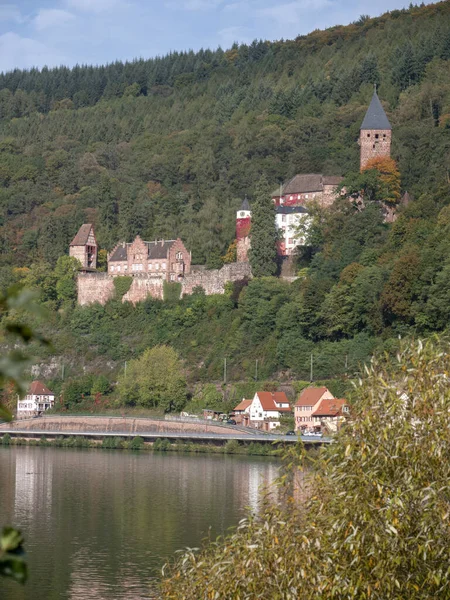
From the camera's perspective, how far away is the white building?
78.5m

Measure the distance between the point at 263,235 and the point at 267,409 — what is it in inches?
524

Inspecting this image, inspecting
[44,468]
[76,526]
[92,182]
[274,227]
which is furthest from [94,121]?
[76,526]

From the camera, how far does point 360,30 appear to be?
128m

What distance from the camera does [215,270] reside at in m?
79.8

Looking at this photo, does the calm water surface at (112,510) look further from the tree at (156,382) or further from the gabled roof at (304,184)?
the gabled roof at (304,184)

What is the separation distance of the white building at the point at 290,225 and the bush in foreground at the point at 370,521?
200 feet

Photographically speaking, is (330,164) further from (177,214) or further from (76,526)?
(76,526)

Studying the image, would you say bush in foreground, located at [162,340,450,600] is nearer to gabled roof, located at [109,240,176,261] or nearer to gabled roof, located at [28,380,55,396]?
gabled roof, located at [28,380,55,396]

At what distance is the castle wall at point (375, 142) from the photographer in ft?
273

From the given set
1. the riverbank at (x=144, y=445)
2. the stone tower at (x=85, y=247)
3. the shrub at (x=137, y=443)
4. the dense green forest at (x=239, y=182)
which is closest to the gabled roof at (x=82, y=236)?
the stone tower at (x=85, y=247)

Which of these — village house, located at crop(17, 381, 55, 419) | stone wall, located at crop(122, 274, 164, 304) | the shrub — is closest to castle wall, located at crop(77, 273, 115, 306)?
stone wall, located at crop(122, 274, 164, 304)

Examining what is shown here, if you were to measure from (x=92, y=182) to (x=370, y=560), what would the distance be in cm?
9284

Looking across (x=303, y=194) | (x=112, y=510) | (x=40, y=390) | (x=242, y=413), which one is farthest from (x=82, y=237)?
(x=112, y=510)

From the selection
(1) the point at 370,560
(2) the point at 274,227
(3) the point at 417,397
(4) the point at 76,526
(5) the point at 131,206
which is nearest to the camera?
(1) the point at 370,560
